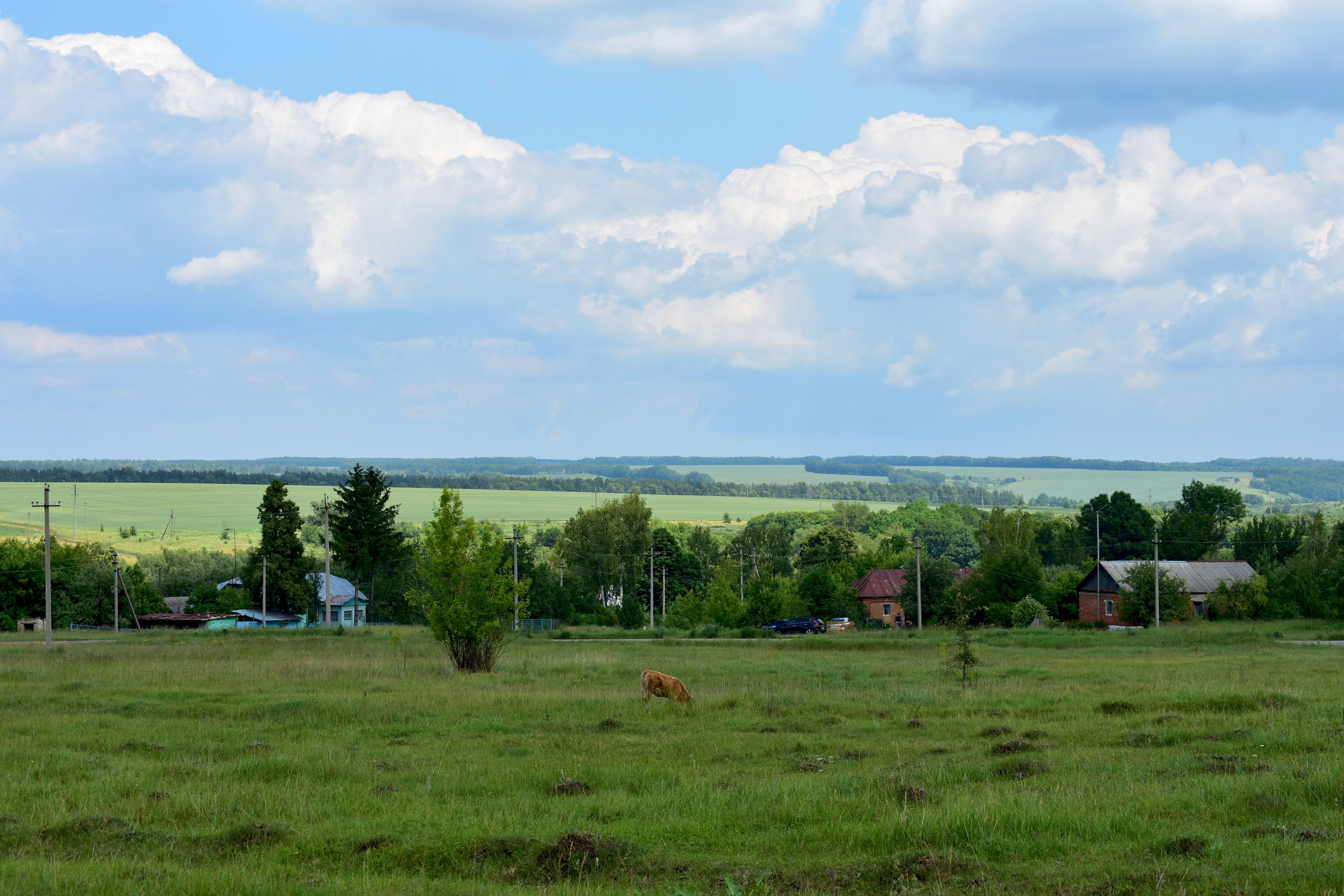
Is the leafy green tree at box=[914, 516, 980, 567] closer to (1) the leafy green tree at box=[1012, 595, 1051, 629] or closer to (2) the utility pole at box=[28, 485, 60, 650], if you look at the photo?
(1) the leafy green tree at box=[1012, 595, 1051, 629]

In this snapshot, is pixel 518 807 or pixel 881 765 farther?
pixel 881 765

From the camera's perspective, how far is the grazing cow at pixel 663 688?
904 inches

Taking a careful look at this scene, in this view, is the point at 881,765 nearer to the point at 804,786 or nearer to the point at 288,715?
the point at 804,786

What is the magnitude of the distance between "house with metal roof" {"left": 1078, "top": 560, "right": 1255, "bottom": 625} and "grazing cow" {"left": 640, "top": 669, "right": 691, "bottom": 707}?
59.4 metres

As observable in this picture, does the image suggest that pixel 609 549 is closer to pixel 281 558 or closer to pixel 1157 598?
pixel 281 558

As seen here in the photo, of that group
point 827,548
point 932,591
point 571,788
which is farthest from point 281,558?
point 571,788

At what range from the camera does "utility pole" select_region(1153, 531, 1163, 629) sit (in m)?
61.6

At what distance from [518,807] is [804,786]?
3.50 metres

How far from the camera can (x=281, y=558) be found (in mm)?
84375

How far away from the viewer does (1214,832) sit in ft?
34.0

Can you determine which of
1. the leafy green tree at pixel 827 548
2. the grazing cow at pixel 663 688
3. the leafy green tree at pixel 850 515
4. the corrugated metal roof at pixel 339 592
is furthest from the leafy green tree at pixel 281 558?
the leafy green tree at pixel 850 515

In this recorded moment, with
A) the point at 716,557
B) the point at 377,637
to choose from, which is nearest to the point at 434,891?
the point at 377,637

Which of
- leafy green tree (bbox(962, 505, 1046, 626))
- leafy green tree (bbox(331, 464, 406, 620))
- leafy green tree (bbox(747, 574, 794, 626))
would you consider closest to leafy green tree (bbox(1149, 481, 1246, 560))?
leafy green tree (bbox(962, 505, 1046, 626))

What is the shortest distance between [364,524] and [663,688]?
60258mm
